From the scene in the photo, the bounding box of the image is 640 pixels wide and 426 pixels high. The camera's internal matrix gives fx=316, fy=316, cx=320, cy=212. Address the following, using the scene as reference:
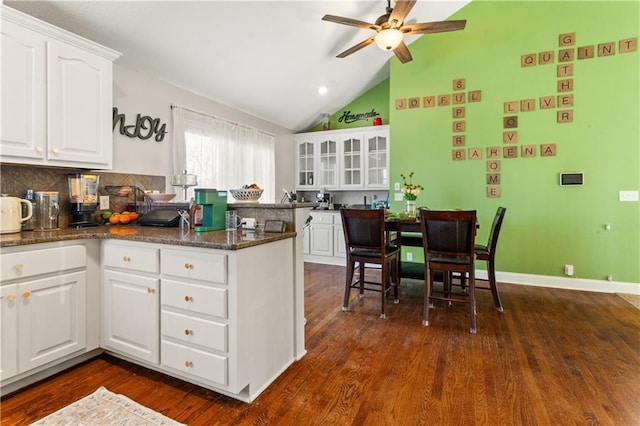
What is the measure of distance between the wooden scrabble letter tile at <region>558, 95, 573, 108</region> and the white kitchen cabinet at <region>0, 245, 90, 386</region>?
16.6ft

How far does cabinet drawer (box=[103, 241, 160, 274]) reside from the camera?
1893 mm

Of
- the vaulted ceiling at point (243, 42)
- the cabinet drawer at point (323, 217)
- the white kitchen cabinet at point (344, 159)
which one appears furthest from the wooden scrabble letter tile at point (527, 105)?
the cabinet drawer at point (323, 217)

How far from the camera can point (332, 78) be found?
4809 mm

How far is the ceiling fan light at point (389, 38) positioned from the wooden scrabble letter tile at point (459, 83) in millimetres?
1533

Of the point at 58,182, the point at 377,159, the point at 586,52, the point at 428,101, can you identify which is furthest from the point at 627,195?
the point at 58,182

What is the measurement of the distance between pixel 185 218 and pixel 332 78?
3.43m

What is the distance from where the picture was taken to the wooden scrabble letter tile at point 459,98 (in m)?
4.26

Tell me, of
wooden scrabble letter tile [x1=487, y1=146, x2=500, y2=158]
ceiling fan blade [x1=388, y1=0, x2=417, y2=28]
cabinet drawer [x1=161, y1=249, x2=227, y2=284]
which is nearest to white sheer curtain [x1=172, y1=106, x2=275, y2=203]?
cabinet drawer [x1=161, y1=249, x2=227, y2=284]

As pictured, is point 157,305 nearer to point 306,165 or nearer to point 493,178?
point 493,178

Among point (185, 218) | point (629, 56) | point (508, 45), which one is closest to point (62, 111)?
point (185, 218)

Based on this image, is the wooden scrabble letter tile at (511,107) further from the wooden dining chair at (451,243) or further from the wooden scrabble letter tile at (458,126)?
the wooden dining chair at (451,243)

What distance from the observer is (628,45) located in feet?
11.8

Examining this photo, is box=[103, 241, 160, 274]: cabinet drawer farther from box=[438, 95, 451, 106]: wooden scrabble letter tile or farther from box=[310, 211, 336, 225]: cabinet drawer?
box=[438, 95, 451, 106]: wooden scrabble letter tile

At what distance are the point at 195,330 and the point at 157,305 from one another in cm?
32
